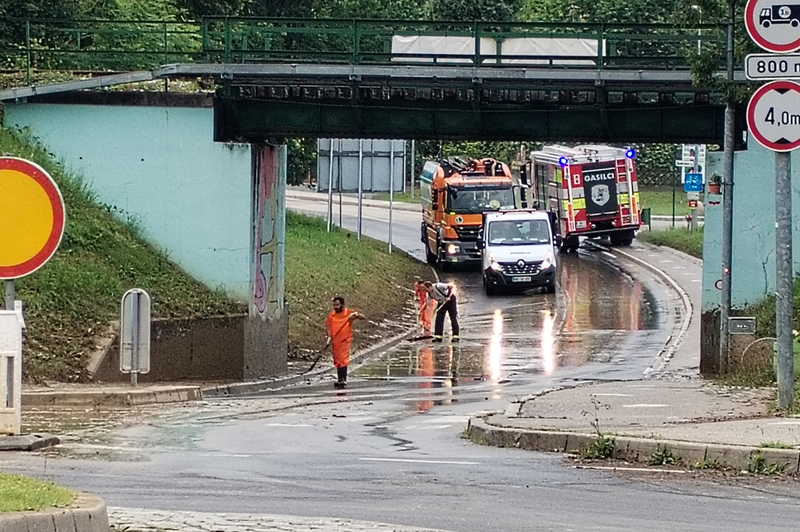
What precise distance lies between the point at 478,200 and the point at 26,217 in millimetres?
39854

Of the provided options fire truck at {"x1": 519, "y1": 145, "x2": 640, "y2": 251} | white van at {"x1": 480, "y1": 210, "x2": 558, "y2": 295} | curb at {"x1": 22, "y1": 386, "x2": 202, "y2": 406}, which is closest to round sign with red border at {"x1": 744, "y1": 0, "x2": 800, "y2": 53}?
curb at {"x1": 22, "y1": 386, "x2": 202, "y2": 406}

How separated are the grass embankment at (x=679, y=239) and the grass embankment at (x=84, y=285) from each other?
30745mm

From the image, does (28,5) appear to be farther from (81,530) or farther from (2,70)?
(81,530)

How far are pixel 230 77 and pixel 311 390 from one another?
582 cm

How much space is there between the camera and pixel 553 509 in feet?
30.9

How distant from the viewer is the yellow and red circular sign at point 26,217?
10.5 metres

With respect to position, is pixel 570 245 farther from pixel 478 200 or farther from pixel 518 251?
pixel 518 251

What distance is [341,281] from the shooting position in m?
40.0

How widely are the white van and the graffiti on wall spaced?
15327 millimetres

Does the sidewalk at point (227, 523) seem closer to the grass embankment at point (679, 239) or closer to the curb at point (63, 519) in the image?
the curb at point (63, 519)

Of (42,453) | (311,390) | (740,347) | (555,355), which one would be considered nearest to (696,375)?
(740,347)

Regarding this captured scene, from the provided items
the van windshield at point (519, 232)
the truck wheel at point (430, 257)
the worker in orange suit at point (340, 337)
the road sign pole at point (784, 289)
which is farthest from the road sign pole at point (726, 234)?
the truck wheel at point (430, 257)

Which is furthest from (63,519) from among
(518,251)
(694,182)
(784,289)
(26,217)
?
(518,251)

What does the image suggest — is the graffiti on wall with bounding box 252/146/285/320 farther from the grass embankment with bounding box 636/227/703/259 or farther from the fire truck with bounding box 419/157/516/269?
the grass embankment with bounding box 636/227/703/259
